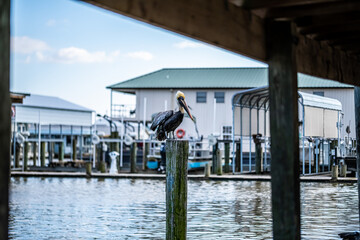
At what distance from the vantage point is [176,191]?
862 cm

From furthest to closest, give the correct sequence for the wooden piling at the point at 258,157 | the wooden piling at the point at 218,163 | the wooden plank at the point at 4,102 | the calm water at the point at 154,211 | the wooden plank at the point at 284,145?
the wooden piling at the point at 258,157
the wooden piling at the point at 218,163
the calm water at the point at 154,211
the wooden plank at the point at 284,145
the wooden plank at the point at 4,102

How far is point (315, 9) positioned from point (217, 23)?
91cm

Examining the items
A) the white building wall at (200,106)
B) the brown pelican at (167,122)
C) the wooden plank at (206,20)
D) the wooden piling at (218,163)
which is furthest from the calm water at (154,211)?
the white building wall at (200,106)

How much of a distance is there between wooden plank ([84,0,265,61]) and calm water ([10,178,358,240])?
5.43 meters

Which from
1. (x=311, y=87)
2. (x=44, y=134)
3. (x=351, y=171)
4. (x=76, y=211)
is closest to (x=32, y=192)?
(x=76, y=211)

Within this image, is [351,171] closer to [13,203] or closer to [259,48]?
[13,203]

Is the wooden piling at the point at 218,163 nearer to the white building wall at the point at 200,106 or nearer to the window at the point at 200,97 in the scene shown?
the white building wall at the point at 200,106

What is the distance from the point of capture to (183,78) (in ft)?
164

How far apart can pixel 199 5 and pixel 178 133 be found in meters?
28.3

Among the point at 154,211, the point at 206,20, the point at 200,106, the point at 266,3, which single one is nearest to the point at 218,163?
the point at 154,211

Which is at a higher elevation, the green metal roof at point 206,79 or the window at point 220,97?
the green metal roof at point 206,79

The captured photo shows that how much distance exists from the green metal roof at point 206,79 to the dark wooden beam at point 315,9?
4118 centimetres

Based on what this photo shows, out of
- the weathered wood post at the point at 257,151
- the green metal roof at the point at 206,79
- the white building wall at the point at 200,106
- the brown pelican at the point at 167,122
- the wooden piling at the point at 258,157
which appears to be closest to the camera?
the brown pelican at the point at 167,122

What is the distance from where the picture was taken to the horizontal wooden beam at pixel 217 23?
4.12 meters
